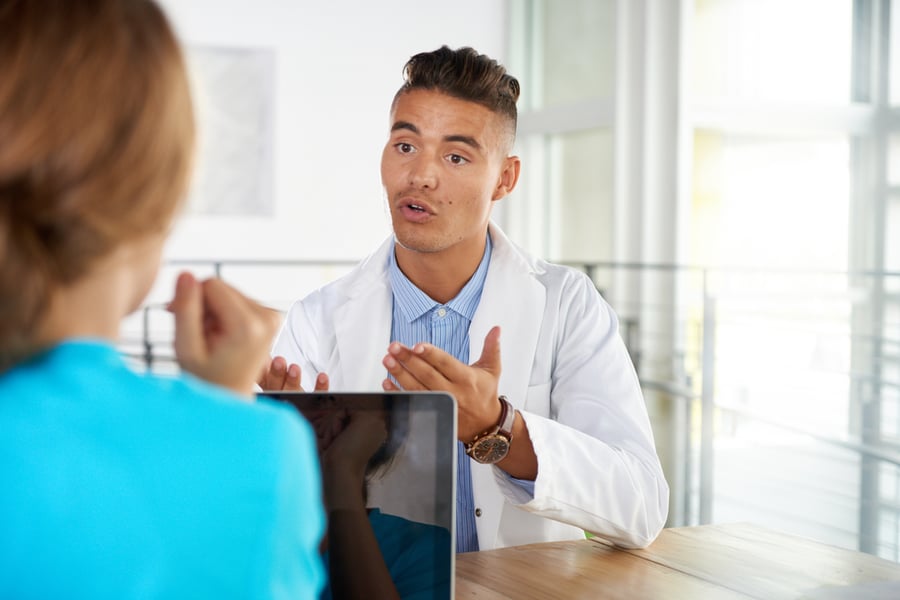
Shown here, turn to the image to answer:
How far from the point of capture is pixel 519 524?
4.68 feet

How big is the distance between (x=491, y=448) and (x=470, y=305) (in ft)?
1.57

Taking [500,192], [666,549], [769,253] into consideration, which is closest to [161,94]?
[666,549]

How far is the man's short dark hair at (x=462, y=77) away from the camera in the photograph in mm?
1626

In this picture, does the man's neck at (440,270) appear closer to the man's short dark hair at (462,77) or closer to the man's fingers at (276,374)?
the man's short dark hair at (462,77)

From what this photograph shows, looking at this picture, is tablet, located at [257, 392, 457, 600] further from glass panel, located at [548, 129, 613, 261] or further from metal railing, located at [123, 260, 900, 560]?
glass panel, located at [548, 129, 613, 261]

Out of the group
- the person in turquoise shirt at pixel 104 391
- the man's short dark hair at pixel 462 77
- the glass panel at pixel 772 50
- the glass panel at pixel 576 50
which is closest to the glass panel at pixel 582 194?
the glass panel at pixel 576 50

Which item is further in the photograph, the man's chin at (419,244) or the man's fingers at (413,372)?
the man's chin at (419,244)

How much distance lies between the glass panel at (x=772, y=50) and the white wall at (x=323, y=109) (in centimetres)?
183

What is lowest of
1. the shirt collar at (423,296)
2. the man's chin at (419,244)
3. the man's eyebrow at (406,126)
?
the shirt collar at (423,296)

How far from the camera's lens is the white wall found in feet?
18.7

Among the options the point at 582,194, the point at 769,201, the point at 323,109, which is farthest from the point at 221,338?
the point at 323,109

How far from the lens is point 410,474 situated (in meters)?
0.86

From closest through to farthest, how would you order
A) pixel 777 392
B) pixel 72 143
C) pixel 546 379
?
pixel 72 143 < pixel 546 379 < pixel 777 392

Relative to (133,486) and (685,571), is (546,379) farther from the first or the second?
(133,486)
